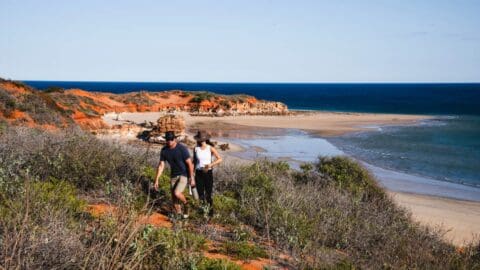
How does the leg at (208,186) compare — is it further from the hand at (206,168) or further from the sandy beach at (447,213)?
the sandy beach at (447,213)

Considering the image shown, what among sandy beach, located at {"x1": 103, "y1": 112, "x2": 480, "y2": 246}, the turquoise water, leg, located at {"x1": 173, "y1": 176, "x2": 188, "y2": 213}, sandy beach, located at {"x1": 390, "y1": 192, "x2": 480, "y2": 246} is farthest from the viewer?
the turquoise water

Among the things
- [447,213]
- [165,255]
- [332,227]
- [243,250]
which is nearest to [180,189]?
[243,250]

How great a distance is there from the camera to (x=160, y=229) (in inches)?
221

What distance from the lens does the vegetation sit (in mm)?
4312

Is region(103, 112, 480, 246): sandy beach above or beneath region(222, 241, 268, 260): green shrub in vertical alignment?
beneath

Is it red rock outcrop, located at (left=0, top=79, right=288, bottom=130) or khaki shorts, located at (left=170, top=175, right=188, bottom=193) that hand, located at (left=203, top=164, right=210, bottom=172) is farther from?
red rock outcrop, located at (left=0, top=79, right=288, bottom=130)

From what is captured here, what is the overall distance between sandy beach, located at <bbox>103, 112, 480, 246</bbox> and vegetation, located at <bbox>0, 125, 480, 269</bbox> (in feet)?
5.94

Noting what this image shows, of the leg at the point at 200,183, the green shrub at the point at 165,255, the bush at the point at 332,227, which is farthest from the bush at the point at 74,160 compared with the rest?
the green shrub at the point at 165,255

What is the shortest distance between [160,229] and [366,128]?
132 ft

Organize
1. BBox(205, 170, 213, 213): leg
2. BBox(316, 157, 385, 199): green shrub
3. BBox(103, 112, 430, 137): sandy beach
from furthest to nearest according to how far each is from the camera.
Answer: BBox(103, 112, 430, 137): sandy beach, BBox(316, 157, 385, 199): green shrub, BBox(205, 170, 213, 213): leg

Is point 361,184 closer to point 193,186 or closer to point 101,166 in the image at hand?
point 193,186

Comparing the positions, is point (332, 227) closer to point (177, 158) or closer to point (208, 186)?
point (208, 186)

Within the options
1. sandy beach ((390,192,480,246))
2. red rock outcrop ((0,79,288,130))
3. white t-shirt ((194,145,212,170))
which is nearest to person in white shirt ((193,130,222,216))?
white t-shirt ((194,145,212,170))

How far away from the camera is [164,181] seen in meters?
9.65
